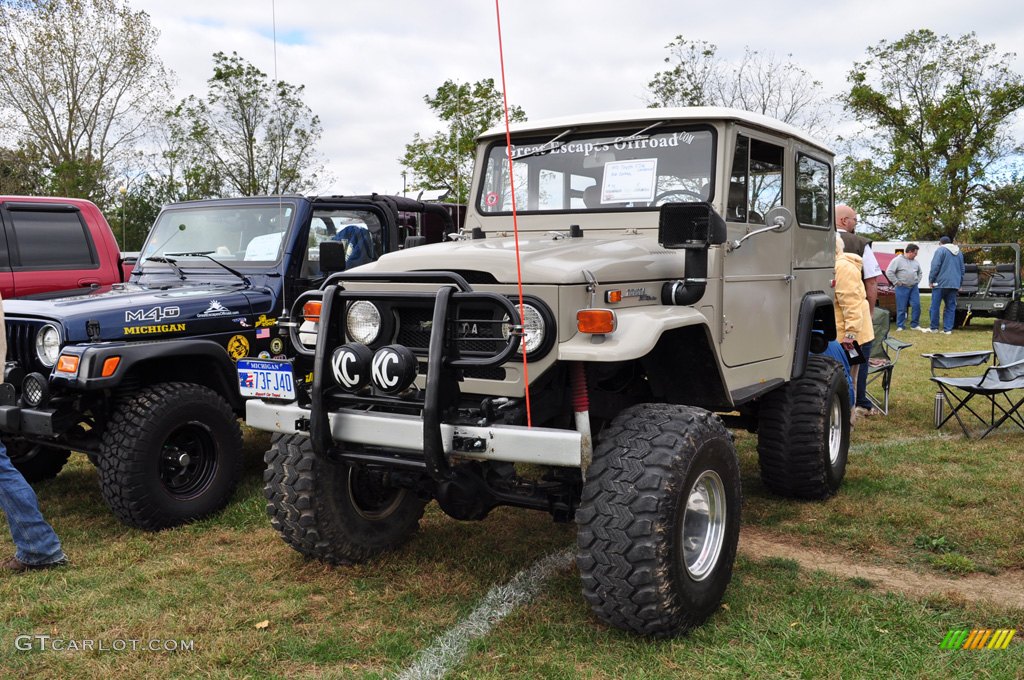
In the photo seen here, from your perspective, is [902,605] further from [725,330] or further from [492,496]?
[492,496]

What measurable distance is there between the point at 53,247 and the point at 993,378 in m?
7.59

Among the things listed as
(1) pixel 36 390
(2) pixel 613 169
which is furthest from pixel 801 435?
(1) pixel 36 390

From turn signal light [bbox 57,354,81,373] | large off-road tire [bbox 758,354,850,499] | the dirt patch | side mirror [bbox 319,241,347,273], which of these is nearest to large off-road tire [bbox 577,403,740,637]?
the dirt patch

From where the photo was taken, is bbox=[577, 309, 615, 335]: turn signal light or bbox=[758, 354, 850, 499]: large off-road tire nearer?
bbox=[577, 309, 615, 335]: turn signal light

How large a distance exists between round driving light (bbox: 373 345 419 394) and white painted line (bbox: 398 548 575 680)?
1.02 metres

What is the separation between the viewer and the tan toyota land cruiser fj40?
10.2 ft

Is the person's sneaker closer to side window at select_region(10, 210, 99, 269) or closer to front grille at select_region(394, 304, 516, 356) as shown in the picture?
front grille at select_region(394, 304, 516, 356)

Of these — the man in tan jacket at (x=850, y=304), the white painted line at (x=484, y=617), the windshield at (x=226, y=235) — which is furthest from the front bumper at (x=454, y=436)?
the man in tan jacket at (x=850, y=304)

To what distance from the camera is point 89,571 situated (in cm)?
410

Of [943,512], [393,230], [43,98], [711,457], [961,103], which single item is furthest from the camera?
[961,103]

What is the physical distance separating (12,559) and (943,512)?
5021 mm

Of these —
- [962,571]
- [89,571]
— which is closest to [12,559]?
[89,571]

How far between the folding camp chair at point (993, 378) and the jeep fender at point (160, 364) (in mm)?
5537
